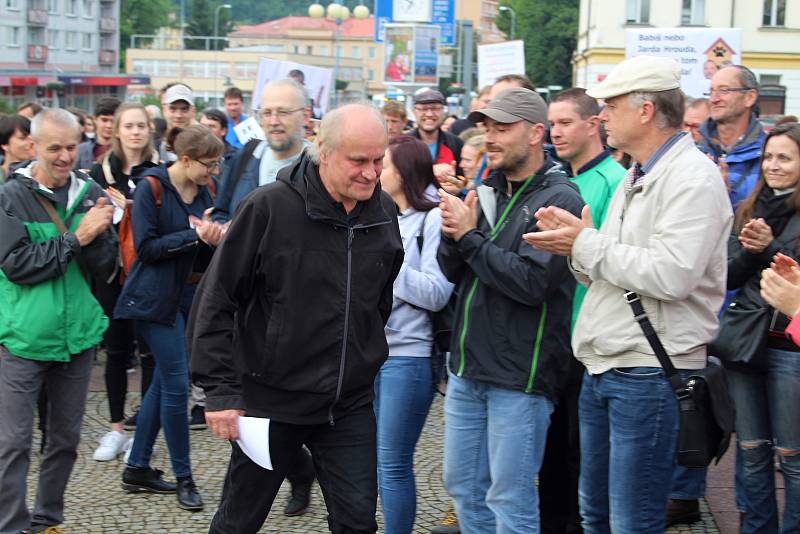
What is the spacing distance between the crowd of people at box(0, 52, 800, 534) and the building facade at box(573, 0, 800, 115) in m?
44.0

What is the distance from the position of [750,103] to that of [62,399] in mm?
4418

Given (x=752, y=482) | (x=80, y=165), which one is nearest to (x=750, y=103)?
(x=752, y=482)

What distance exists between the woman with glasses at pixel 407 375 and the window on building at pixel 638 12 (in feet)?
160

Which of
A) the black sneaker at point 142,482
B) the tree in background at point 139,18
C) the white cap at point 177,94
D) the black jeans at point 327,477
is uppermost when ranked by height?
the tree in background at point 139,18

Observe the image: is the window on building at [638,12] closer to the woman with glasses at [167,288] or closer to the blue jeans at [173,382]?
the woman with glasses at [167,288]

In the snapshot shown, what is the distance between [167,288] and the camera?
602 cm

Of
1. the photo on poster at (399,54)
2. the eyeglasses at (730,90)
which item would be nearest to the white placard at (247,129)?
the eyeglasses at (730,90)

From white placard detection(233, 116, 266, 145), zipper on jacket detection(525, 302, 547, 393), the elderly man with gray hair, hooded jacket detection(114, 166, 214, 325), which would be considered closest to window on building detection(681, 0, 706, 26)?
white placard detection(233, 116, 266, 145)

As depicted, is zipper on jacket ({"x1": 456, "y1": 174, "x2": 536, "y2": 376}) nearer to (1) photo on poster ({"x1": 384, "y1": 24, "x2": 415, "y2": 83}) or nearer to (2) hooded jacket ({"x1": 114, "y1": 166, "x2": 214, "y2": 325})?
(2) hooded jacket ({"x1": 114, "y1": 166, "x2": 214, "y2": 325})

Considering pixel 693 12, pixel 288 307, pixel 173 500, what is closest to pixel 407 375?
pixel 288 307

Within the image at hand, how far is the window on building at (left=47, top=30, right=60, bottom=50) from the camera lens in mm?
83938

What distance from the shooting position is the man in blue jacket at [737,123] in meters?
6.19

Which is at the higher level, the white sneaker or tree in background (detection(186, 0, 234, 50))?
tree in background (detection(186, 0, 234, 50))

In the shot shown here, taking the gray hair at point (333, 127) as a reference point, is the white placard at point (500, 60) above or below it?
above
